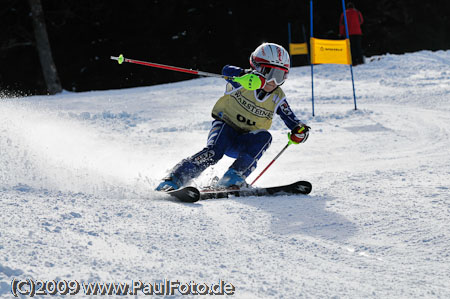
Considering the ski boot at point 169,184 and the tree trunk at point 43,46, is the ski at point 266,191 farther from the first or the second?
the tree trunk at point 43,46

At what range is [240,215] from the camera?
3.79 meters

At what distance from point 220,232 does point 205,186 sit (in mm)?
1673

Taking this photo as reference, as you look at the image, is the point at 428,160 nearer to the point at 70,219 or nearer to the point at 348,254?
the point at 348,254

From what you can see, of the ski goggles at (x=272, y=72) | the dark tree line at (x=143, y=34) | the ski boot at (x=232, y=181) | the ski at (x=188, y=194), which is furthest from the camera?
the dark tree line at (x=143, y=34)

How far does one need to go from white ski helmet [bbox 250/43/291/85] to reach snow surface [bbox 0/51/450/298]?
104cm

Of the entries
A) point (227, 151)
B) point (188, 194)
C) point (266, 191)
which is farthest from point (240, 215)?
point (227, 151)

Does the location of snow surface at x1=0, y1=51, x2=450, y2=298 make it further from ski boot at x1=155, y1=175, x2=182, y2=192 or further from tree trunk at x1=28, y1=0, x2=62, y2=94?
tree trunk at x1=28, y1=0, x2=62, y2=94

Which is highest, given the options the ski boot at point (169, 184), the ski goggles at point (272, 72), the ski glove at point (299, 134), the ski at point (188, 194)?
the ski goggles at point (272, 72)

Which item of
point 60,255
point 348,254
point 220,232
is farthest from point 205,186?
point 60,255

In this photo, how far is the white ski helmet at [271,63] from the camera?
5.02 m

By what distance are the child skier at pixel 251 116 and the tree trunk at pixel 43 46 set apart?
37.3ft

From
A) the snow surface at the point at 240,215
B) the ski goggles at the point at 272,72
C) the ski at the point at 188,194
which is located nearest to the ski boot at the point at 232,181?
the snow surface at the point at 240,215

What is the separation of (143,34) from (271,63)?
13623 mm

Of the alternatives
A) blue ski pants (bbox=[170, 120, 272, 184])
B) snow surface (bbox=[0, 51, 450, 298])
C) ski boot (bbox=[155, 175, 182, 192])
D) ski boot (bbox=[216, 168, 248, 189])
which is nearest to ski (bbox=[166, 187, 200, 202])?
snow surface (bbox=[0, 51, 450, 298])
